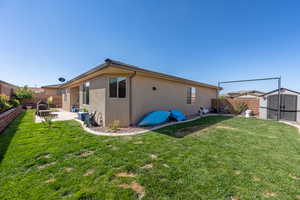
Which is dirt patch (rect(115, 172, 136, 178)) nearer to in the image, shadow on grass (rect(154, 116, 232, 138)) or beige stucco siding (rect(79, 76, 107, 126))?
shadow on grass (rect(154, 116, 232, 138))

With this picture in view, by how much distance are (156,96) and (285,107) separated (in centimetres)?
1006

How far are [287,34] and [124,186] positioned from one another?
13.1 meters

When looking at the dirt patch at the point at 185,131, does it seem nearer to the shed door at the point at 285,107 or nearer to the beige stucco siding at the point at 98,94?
the beige stucco siding at the point at 98,94

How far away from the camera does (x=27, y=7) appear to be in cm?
597

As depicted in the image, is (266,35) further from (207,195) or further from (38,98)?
(38,98)

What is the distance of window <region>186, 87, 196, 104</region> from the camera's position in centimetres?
1054

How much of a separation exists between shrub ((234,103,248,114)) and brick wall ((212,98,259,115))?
0.65 ft

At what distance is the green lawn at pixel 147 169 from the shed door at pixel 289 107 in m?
7.36

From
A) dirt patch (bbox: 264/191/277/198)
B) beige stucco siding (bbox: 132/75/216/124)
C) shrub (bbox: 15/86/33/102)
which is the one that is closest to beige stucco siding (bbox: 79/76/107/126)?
beige stucco siding (bbox: 132/75/216/124)

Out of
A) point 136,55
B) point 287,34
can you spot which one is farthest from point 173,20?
point 287,34

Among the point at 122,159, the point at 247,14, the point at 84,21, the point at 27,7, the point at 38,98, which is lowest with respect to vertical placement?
the point at 122,159

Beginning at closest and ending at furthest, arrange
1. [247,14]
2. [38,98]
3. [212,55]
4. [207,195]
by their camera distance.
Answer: [207,195] → [247,14] → [212,55] → [38,98]

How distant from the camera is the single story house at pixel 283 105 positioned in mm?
8875

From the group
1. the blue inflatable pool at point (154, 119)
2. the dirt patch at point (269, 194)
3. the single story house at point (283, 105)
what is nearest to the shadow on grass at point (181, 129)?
the blue inflatable pool at point (154, 119)
